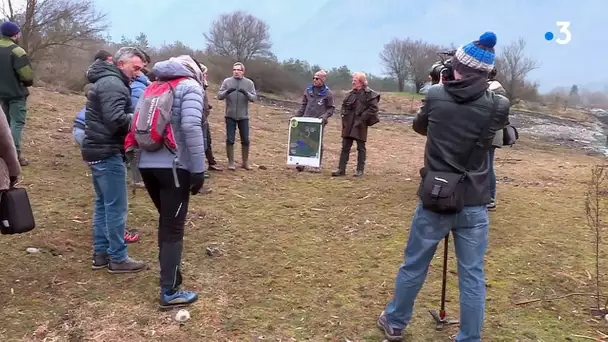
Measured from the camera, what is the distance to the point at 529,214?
6.78 meters

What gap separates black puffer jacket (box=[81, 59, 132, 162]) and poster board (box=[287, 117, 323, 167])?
500cm

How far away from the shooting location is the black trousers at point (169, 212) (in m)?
3.73

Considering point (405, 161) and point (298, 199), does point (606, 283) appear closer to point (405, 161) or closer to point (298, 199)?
point (298, 199)

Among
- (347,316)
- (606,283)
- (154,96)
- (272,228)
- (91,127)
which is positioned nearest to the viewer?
(154,96)

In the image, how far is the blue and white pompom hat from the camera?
319 cm

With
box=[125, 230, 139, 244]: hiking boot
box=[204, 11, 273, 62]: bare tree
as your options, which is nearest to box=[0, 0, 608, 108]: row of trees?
box=[204, 11, 273, 62]: bare tree

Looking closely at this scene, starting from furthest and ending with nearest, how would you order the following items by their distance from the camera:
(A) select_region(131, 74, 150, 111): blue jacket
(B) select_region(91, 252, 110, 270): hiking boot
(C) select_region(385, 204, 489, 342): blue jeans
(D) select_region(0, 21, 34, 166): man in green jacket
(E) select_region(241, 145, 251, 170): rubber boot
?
1. (E) select_region(241, 145, 251, 170): rubber boot
2. (D) select_region(0, 21, 34, 166): man in green jacket
3. (A) select_region(131, 74, 150, 111): blue jacket
4. (B) select_region(91, 252, 110, 270): hiking boot
5. (C) select_region(385, 204, 489, 342): blue jeans

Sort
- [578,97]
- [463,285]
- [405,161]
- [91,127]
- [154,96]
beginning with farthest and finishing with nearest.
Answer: [578,97] → [405,161] → [91,127] → [154,96] → [463,285]

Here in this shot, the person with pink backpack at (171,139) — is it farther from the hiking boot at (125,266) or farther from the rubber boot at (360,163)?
the rubber boot at (360,163)

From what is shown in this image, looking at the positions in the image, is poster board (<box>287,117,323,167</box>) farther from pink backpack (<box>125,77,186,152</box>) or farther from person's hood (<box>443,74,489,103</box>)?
person's hood (<box>443,74,489,103</box>)

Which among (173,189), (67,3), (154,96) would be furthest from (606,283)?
Answer: (67,3)

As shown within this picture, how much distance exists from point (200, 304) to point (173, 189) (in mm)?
930

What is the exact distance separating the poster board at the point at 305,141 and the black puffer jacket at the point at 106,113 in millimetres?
5000

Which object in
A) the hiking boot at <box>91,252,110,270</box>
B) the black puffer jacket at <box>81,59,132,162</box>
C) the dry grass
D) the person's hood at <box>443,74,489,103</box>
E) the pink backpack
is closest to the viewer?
the person's hood at <box>443,74,489,103</box>
